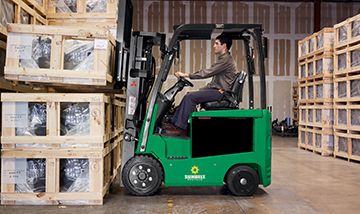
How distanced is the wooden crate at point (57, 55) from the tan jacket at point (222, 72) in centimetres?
135

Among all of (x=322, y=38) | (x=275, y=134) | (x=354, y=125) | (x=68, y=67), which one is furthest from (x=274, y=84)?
(x=68, y=67)

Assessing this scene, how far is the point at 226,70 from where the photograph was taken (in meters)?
5.84

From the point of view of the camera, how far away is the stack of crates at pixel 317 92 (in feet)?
34.3

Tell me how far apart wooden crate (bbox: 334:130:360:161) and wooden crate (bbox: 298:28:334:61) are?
7.00 ft

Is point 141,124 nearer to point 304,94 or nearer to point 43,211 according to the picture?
point 43,211

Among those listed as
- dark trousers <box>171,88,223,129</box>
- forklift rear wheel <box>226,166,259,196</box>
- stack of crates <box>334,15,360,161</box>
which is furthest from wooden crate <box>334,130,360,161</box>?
dark trousers <box>171,88,223,129</box>

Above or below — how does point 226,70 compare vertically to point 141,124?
above

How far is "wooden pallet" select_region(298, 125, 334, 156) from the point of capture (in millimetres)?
10562

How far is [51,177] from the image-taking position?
490 cm

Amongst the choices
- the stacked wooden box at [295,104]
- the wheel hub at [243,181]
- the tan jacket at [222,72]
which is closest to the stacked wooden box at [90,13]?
the tan jacket at [222,72]

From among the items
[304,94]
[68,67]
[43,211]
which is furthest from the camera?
[304,94]

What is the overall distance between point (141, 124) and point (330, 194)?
9.41 ft

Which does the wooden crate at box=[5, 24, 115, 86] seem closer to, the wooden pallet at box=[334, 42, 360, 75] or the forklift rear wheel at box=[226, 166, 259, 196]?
the forklift rear wheel at box=[226, 166, 259, 196]

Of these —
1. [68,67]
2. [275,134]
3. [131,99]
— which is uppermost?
[68,67]
